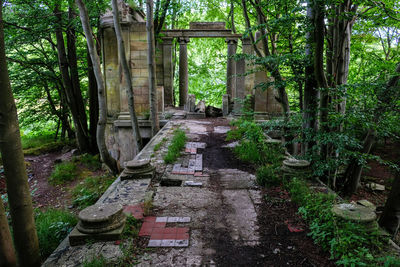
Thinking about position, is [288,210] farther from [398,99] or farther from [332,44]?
[332,44]

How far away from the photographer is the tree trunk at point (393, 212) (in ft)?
14.9

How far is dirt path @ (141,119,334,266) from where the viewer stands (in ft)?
8.98

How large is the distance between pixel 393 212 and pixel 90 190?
7118mm

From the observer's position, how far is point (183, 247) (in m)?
2.92

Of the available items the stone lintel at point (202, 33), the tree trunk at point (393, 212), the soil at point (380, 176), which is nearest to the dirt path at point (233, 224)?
the tree trunk at point (393, 212)

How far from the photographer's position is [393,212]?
4.57m

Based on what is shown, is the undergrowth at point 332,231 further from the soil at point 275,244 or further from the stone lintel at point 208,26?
the stone lintel at point 208,26

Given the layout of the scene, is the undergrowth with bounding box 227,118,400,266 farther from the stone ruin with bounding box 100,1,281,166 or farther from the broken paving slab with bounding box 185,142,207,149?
the stone ruin with bounding box 100,1,281,166

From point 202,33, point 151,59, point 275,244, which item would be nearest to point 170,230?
point 275,244

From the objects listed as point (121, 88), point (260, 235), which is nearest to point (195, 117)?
point (121, 88)

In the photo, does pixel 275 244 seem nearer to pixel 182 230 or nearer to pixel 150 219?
pixel 182 230

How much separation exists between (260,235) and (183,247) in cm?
92

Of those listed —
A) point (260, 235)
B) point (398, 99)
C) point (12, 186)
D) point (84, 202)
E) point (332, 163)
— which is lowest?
point (84, 202)

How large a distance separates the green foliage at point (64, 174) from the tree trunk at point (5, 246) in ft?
22.9
